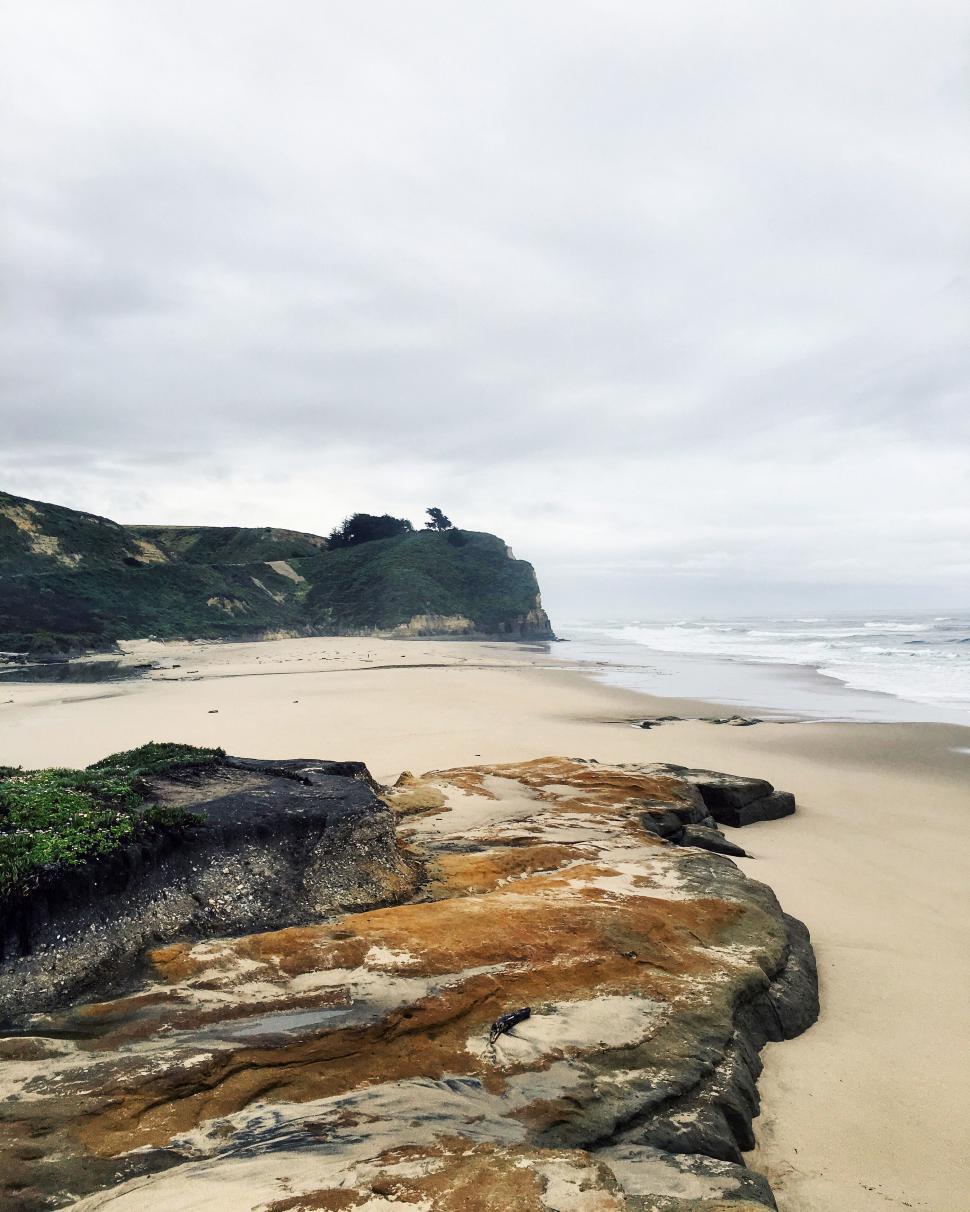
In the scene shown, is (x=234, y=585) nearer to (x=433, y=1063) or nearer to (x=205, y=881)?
(x=205, y=881)

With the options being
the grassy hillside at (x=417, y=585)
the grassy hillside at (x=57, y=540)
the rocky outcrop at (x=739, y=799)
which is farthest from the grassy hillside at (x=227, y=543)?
the rocky outcrop at (x=739, y=799)

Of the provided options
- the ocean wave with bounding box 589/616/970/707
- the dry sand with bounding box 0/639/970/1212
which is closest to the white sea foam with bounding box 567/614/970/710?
A: the ocean wave with bounding box 589/616/970/707

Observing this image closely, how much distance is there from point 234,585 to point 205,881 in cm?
6215

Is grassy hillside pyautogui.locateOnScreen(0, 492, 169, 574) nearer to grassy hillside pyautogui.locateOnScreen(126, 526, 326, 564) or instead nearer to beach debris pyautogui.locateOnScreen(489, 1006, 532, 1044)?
grassy hillside pyautogui.locateOnScreen(126, 526, 326, 564)

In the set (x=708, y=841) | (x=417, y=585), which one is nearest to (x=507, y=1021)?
(x=708, y=841)

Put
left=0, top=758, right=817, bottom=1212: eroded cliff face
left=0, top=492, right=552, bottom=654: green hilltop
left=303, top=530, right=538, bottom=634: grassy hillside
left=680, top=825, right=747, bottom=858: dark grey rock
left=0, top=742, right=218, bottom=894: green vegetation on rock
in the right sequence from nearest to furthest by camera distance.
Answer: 1. left=0, top=758, right=817, bottom=1212: eroded cliff face
2. left=0, top=742, right=218, bottom=894: green vegetation on rock
3. left=680, top=825, right=747, bottom=858: dark grey rock
4. left=0, top=492, right=552, bottom=654: green hilltop
5. left=303, top=530, right=538, bottom=634: grassy hillside

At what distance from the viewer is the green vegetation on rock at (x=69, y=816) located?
372 cm

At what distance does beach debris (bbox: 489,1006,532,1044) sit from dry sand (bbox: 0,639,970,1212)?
1272 millimetres

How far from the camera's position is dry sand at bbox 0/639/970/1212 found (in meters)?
3.35

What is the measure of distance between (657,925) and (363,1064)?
7.02 ft

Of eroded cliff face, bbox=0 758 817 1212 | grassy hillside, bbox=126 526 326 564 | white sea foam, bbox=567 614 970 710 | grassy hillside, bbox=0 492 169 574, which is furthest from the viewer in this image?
grassy hillside, bbox=126 526 326 564

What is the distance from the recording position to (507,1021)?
11.0 feet

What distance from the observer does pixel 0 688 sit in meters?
20.1

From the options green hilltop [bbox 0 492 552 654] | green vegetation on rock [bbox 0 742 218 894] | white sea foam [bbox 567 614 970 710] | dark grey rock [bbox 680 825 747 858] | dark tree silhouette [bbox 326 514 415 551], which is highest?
dark tree silhouette [bbox 326 514 415 551]
